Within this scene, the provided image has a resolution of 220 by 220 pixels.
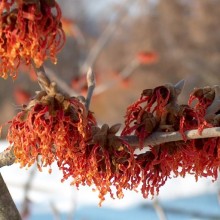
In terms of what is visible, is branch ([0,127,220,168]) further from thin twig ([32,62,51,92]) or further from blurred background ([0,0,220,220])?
blurred background ([0,0,220,220])

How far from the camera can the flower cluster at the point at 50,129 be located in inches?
29.8

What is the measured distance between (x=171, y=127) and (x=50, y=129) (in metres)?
0.19

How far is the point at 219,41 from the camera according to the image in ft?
34.5

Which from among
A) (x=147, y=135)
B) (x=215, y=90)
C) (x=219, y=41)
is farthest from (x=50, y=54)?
(x=219, y=41)

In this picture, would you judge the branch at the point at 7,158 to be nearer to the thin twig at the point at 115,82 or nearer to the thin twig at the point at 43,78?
the thin twig at the point at 43,78

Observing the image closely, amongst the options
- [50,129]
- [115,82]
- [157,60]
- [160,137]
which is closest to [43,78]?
[50,129]

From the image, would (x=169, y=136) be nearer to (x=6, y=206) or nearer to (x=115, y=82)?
(x=6, y=206)

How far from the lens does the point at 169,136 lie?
2.52ft

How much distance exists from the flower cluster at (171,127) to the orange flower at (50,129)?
96mm

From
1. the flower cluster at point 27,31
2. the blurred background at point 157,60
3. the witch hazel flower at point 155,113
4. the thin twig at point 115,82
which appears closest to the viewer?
the flower cluster at point 27,31

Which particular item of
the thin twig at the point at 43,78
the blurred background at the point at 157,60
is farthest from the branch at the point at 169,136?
the blurred background at the point at 157,60

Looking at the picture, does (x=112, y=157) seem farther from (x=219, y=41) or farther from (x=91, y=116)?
(x=219, y=41)

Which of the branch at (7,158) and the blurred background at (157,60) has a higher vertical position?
the blurred background at (157,60)

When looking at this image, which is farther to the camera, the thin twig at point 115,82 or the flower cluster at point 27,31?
the thin twig at point 115,82
